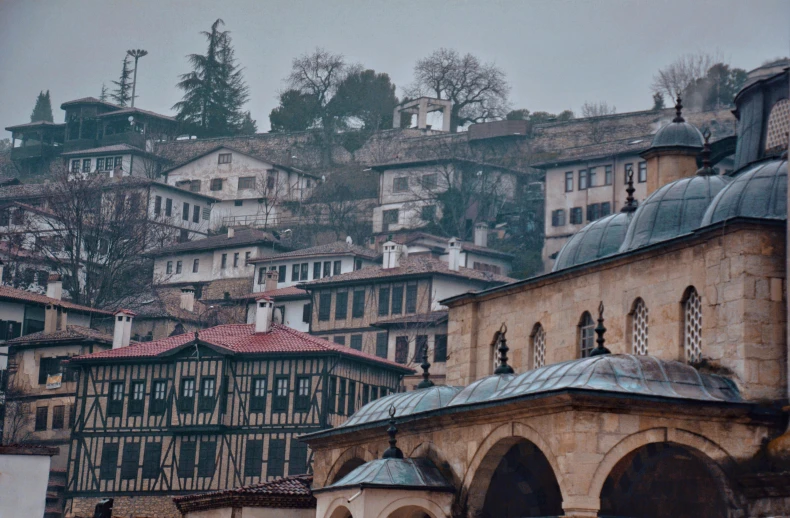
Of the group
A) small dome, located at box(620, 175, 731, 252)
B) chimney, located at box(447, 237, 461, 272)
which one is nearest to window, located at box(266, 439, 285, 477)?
chimney, located at box(447, 237, 461, 272)

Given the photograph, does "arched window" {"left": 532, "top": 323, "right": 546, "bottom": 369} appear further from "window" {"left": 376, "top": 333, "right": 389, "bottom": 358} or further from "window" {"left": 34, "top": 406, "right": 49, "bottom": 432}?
"window" {"left": 34, "top": 406, "right": 49, "bottom": 432}

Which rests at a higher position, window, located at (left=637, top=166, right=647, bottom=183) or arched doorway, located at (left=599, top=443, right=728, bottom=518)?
window, located at (left=637, top=166, right=647, bottom=183)

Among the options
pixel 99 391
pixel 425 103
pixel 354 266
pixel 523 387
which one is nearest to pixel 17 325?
pixel 99 391

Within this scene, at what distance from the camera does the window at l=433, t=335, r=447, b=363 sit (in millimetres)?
58091

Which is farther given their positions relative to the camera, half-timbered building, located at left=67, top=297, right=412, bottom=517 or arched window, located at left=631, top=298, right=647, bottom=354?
half-timbered building, located at left=67, top=297, right=412, bottom=517

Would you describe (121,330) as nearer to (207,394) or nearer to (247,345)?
(207,394)

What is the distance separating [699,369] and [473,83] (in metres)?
74.8

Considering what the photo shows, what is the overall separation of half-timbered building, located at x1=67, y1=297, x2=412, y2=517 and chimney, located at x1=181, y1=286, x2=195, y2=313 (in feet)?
47.1

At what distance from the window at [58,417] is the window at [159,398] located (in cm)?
699

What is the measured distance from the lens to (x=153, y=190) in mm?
83062

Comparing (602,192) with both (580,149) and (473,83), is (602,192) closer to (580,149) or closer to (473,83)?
(580,149)

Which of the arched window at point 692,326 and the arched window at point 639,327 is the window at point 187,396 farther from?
the arched window at point 692,326

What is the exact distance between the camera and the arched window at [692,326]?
78.2ft

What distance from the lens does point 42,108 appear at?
13250cm
